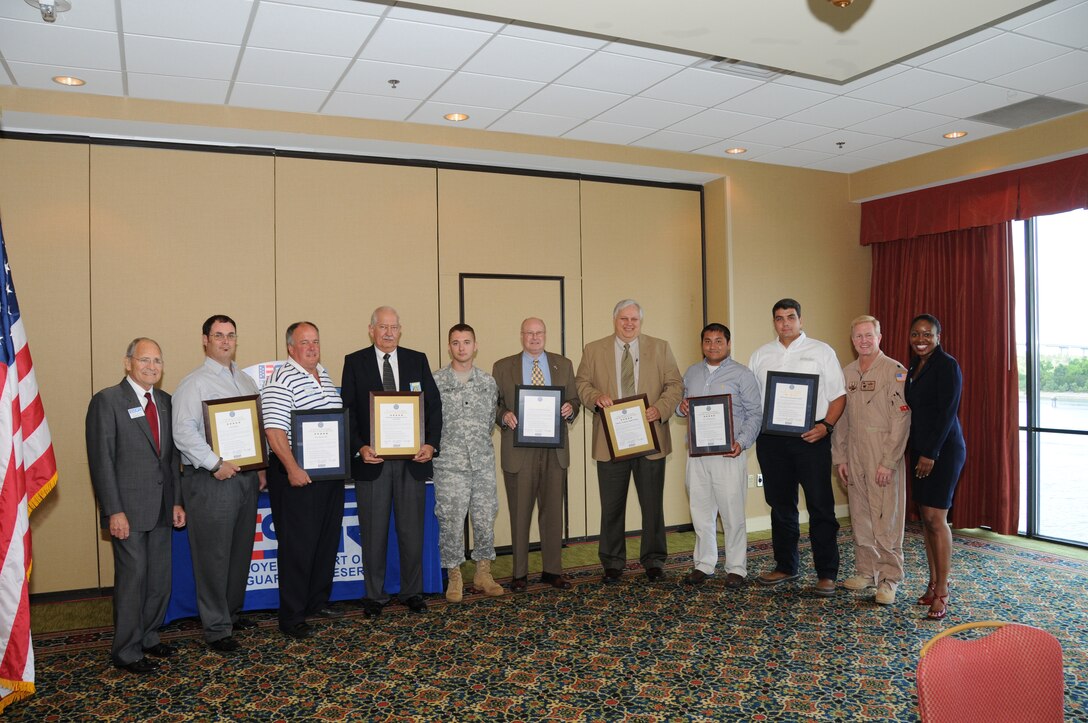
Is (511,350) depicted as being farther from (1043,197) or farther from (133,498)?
(1043,197)

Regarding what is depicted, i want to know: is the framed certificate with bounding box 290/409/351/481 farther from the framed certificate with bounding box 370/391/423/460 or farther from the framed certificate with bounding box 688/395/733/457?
the framed certificate with bounding box 688/395/733/457

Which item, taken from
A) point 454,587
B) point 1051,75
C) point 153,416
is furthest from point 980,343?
point 153,416

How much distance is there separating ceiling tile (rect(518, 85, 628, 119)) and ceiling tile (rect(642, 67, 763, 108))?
0.30 metres

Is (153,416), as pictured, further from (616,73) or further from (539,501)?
(616,73)

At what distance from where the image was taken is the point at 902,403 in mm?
4605

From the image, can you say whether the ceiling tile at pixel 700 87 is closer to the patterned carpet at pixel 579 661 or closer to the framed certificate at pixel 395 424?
Result: the framed certificate at pixel 395 424

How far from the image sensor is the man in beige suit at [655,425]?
16.9 feet

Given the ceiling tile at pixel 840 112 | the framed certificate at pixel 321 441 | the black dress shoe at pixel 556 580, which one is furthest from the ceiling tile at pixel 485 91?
the black dress shoe at pixel 556 580

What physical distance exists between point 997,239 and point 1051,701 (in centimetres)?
576

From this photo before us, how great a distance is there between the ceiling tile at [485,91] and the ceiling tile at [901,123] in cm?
270

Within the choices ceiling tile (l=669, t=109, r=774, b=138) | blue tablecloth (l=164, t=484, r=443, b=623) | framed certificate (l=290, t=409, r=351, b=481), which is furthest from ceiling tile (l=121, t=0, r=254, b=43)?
ceiling tile (l=669, t=109, r=774, b=138)

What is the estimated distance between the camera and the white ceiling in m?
3.72

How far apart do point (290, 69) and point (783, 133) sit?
148 inches

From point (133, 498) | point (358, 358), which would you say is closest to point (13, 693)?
point (133, 498)
